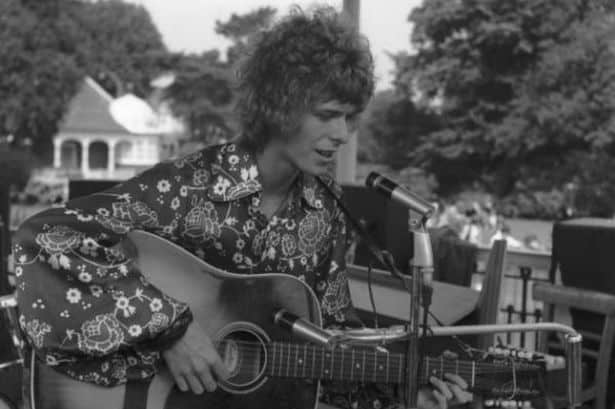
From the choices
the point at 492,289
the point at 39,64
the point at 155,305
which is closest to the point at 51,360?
the point at 155,305

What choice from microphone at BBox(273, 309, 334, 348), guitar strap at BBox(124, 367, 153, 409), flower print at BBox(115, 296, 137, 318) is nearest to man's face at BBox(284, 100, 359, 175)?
microphone at BBox(273, 309, 334, 348)

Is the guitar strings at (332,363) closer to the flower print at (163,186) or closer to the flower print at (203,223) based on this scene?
the flower print at (203,223)

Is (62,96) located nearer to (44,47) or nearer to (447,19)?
(44,47)

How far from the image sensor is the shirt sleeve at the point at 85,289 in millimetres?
2139

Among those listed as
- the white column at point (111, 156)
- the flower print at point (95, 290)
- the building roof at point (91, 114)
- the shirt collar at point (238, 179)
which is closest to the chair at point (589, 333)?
the shirt collar at point (238, 179)

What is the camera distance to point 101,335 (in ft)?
7.09

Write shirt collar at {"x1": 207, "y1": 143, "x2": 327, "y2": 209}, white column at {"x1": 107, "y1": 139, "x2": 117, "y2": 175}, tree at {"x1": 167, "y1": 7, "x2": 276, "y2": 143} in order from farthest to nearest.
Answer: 1. white column at {"x1": 107, "y1": 139, "x2": 117, "y2": 175}
2. tree at {"x1": 167, "y1": 7, "x2": 276, "y2": 143}
3. shirt collar at {"x1": 207, "y1": 143, "x2": 327, "y2": 209}

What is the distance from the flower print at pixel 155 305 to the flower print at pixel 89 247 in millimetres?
210

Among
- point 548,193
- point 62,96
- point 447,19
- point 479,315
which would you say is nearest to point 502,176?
point 548,193

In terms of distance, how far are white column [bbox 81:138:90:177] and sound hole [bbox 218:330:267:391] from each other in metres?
46.8

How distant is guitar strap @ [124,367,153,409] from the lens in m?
2.24

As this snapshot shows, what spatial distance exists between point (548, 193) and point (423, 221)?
34.0 m

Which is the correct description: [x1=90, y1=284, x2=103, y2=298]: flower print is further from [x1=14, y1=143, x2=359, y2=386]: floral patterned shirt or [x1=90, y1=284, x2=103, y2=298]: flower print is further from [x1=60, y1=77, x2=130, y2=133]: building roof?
[x1=60, y1=77, x2=130, y2=133]: building roof

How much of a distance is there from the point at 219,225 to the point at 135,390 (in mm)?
556
